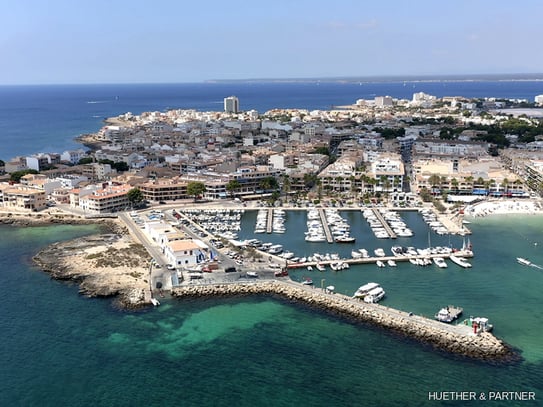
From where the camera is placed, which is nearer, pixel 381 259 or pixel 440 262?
pixel 440 262

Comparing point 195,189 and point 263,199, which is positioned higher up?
point 195,189

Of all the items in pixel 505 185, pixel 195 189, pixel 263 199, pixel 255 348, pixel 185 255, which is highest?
pixel 195 189

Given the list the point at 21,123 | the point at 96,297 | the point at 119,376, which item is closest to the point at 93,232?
the point at 96,297

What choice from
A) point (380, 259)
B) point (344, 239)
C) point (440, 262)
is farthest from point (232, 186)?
point (440, 262)

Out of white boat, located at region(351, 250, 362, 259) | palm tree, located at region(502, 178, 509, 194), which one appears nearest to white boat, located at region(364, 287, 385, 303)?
white boat, located at region(351, 250, 362, 259)

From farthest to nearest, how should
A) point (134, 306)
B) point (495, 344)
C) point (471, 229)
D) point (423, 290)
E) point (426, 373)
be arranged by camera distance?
point (471, 229)
point (423, 290)
point (134, 306)
point (495, 344)
point (426, 373)

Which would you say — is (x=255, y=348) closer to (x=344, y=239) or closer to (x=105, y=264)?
(x=105, y=264)

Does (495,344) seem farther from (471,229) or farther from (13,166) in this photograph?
(13,166)

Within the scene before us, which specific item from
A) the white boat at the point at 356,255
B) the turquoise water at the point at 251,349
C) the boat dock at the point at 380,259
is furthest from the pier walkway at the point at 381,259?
the turquoise water at the point at 251,349
